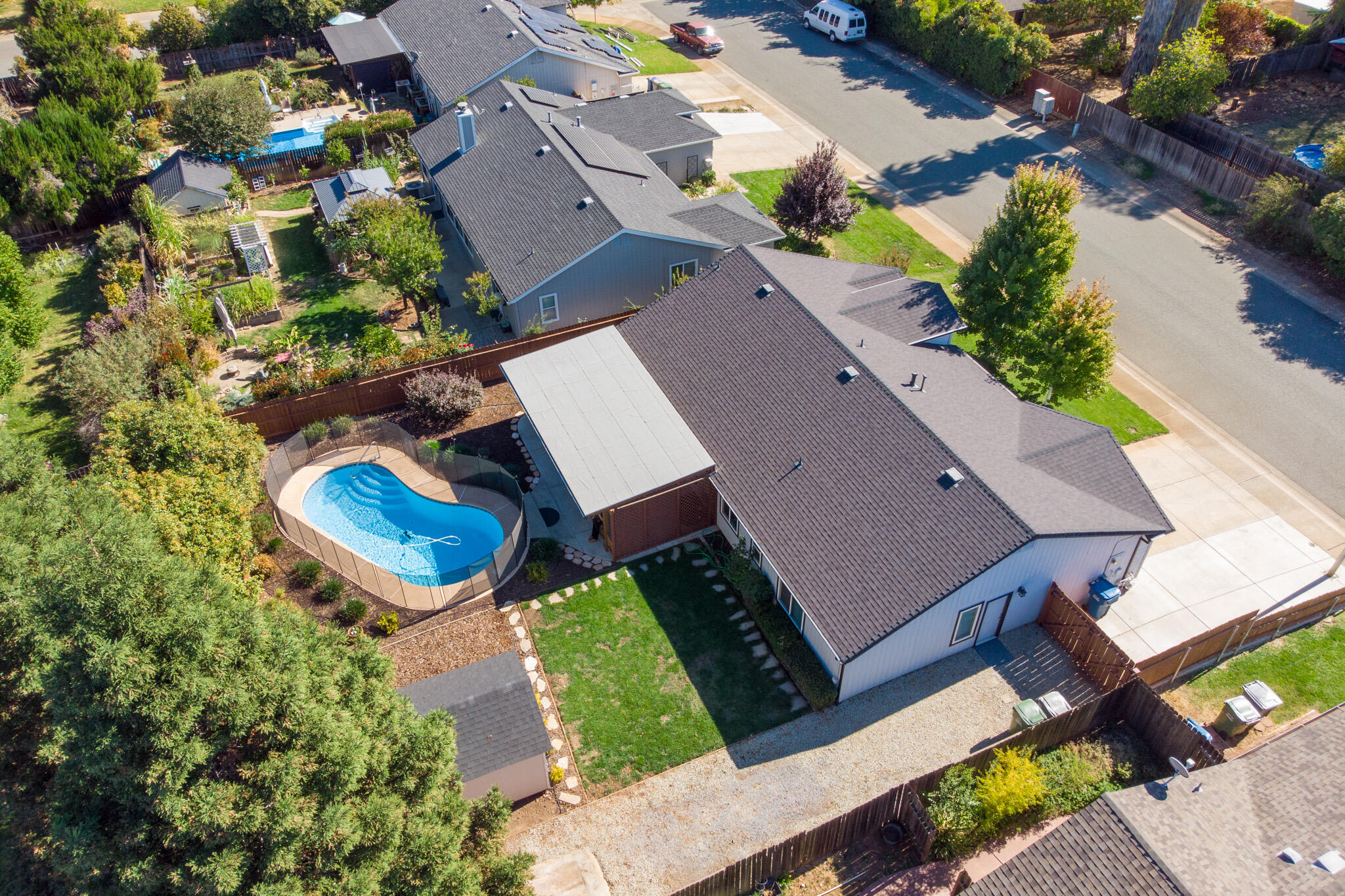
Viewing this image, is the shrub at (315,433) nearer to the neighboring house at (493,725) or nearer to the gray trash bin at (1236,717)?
the neighboring house at (493,725)

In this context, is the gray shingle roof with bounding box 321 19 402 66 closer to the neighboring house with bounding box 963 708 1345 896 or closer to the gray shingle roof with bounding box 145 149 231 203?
the gray shingle roof with bounding box 145 149 231 203

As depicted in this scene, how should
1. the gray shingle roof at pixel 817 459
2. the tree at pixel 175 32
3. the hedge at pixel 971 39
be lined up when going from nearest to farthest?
the gray shingle roof at pixel 817 459 < the hedge at pixel 971 39 < the tree at pixel 175 32

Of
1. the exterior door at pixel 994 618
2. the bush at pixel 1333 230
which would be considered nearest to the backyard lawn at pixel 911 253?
the exterior door at pixel 994 618

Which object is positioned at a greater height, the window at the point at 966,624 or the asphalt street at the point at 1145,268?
the asphalt street at the point at 1145,268

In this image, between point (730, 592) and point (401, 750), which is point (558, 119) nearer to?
point (730, 592)

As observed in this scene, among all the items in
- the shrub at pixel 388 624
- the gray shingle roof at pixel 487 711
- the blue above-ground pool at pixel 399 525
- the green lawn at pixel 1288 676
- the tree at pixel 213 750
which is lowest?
the blue above-ground pool at pixel 399 525

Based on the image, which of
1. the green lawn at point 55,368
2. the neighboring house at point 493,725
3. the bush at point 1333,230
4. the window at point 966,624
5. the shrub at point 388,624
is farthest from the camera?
the bush at point 1333,230

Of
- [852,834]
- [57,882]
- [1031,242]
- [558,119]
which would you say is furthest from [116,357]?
[1031,242]
